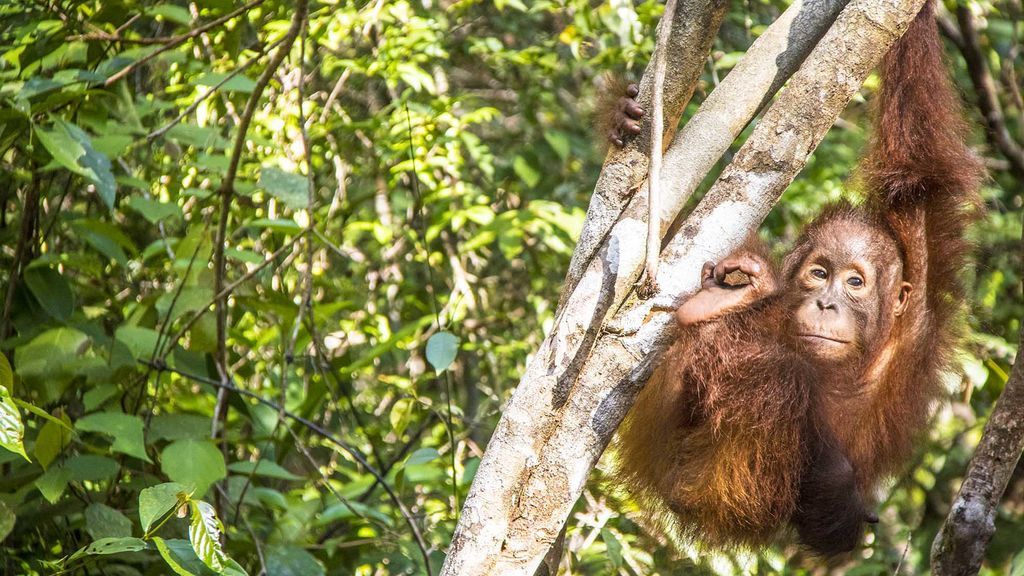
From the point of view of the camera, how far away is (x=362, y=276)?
4.65 meters

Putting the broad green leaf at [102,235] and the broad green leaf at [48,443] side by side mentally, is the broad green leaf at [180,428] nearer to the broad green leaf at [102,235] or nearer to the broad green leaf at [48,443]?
the broad green leaf at [48,443]

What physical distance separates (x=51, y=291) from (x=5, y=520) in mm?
728

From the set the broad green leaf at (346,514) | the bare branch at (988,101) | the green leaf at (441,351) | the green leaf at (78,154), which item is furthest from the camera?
the bare branch at (988,101)

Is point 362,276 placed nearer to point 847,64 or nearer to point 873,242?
point 873,242

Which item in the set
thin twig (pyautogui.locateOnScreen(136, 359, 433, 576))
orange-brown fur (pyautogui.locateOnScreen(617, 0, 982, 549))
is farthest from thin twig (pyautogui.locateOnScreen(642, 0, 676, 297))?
thin twig (pyautogui.locateOnScreen(136, 359, 433, 576))

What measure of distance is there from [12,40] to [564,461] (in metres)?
2.32

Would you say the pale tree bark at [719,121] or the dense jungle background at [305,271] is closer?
the pale tree bark at [719,121]

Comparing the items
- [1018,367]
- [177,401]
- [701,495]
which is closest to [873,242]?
[1018,367]

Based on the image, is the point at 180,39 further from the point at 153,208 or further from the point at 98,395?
the point at 98,395

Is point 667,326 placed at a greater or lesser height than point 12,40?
lesser

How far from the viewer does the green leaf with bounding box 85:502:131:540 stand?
2.38 metres

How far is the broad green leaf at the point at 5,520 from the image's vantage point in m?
2.29

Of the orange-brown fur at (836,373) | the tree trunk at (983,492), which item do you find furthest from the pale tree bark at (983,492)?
the orange-brown fur at (836,373)

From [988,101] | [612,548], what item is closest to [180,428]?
[612,548]
